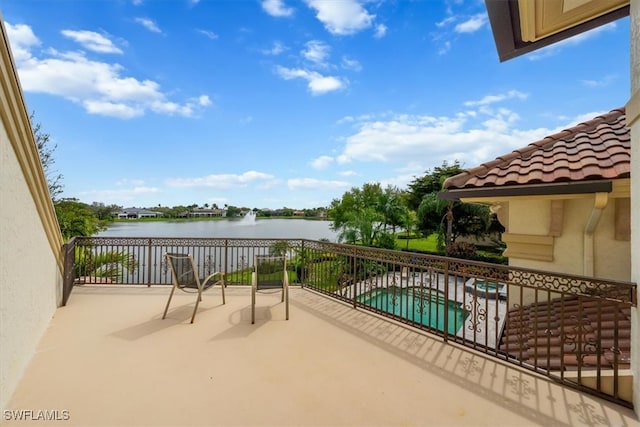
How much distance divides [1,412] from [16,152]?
7.17ft

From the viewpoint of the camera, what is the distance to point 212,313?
378 cm

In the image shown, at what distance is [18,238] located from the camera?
247 centimetres

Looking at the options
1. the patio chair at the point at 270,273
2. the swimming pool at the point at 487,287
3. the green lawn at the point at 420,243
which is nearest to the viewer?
the swimming pool at the point at 487,287

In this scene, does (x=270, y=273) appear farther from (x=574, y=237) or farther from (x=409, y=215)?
(x=409, y=215)

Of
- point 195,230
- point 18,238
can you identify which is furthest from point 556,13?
point 195,230

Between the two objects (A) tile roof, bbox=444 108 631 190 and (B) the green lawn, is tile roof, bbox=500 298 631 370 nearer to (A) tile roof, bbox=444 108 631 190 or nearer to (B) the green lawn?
(A) tile roof, bbox=444 108 631 190

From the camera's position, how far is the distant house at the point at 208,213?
97.1ft

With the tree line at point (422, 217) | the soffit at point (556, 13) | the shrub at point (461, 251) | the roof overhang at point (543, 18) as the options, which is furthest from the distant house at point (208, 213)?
the soffit at point (556, 13)

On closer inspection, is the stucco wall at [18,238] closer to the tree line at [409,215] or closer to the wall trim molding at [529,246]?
the wall trim molding at [529,246]

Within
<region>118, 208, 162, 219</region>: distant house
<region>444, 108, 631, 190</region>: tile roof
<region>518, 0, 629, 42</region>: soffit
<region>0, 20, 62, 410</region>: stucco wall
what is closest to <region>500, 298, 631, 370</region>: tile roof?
<region>444, 108, 631, 190</region>: tile roof

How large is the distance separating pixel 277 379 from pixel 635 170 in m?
3.15

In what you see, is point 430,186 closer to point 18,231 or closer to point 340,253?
point 340,253

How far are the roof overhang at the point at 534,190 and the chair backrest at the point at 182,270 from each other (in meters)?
3.69

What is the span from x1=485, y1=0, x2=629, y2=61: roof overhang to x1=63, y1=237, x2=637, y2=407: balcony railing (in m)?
2.44
